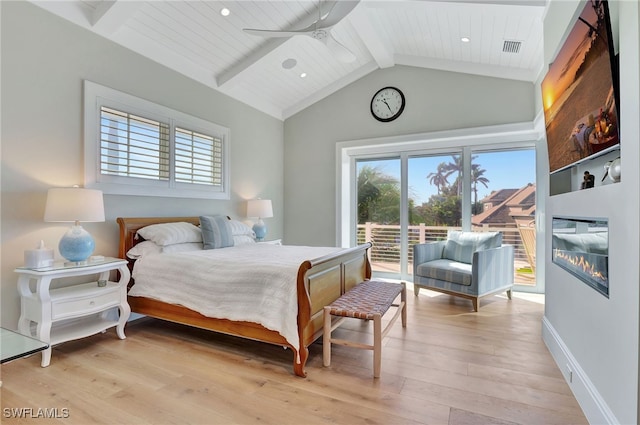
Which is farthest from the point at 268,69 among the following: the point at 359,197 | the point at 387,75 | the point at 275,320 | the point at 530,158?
the point at 530,158

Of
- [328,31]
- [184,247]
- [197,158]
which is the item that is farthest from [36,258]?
[328,31]

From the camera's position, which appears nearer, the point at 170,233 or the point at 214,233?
the point at 170,233

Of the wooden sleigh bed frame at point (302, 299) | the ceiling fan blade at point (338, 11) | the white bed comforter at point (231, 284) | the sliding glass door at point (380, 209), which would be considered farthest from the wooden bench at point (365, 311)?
the sliding glass door at point (380, 209)

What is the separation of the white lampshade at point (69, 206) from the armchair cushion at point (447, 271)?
3687mm

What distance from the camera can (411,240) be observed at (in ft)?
17.3

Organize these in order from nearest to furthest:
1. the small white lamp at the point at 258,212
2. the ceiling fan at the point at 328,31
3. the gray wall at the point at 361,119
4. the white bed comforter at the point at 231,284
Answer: the white bed comforter at the point at 231,284 < the ceiling fan at the point at 328,31 < the gray wall at the point at 361,119 < the small white lamp at the point at 258,212

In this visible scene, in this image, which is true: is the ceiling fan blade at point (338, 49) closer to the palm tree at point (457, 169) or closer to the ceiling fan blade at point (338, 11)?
the ceiling fan blade at point (338, 11)

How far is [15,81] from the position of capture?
2.60 meters

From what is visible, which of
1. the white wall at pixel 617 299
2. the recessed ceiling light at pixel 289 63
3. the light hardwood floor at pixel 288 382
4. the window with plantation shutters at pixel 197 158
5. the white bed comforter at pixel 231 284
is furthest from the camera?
the recessed ceiling light at pixel 289 63

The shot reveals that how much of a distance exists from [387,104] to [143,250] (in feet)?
13.0

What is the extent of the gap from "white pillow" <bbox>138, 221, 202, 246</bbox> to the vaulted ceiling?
1905 mm

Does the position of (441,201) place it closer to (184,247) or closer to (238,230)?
(238,230)

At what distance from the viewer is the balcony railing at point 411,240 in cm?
464

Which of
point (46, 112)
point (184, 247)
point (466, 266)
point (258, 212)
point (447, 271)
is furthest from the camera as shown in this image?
point (258, 212)
